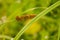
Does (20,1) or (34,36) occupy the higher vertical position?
(20,1)

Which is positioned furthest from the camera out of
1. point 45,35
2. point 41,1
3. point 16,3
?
point 16,3

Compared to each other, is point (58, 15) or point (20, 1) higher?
point (20, 1)

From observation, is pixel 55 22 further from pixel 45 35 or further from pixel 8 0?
pixel 8 0

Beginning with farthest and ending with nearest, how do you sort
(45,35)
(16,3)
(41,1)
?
(16,3) → (41,1) → (45,35)

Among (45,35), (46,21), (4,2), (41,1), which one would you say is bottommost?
(45,35)

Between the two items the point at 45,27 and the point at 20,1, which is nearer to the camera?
the point at 45,27

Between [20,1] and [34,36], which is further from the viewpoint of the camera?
[20,1]

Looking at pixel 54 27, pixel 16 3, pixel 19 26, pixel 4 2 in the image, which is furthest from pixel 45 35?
pixel 4 2

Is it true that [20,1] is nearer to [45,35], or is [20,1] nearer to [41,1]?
[41,1]

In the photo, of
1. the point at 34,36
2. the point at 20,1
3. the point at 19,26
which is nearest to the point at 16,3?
the point at 20,1
